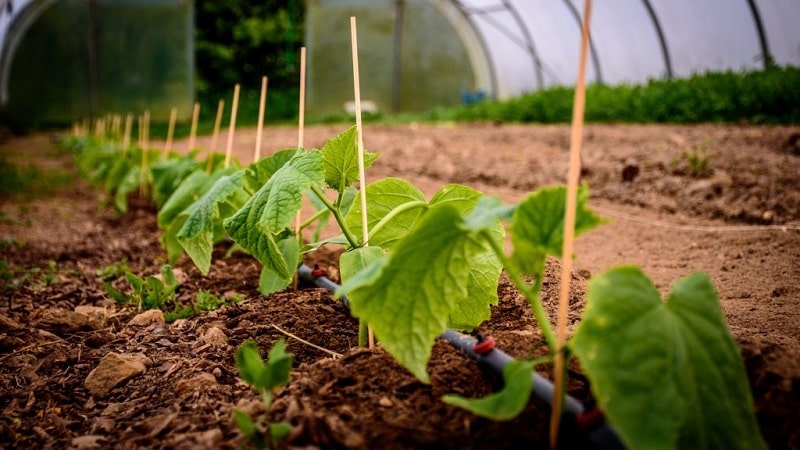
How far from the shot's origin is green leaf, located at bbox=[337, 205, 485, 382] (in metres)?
1.14

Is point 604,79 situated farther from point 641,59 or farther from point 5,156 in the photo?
point 5,156

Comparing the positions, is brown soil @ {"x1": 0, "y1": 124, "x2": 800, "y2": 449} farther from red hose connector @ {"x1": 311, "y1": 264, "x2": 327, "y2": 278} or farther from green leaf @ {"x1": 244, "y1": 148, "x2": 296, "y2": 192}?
green leaf @ {"x1": 244, "y1": 148, "x2": 296, "y2": 192}

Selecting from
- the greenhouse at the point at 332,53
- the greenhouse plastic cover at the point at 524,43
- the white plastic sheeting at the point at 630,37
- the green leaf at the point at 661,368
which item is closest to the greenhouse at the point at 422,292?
the green leaf at the point at 661,368

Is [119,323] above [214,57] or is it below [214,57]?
below

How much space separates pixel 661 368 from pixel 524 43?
40.3 ft

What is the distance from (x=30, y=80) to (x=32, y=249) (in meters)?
12.0

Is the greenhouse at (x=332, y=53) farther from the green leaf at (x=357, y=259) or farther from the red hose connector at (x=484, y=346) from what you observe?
the red hose connector at (x=484, y=346)

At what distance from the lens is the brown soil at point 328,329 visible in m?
1.18

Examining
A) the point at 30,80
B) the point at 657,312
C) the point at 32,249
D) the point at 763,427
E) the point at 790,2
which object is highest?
the point at 790,2

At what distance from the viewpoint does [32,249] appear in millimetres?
3533

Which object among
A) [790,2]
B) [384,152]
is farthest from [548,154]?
[790,2]

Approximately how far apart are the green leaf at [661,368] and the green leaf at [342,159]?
915mm

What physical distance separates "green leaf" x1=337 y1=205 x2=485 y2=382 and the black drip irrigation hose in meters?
0.18

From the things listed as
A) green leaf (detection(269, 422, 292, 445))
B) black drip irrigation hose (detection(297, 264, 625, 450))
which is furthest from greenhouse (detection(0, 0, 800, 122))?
green leaf (detection(269, 422, 292, 445))
